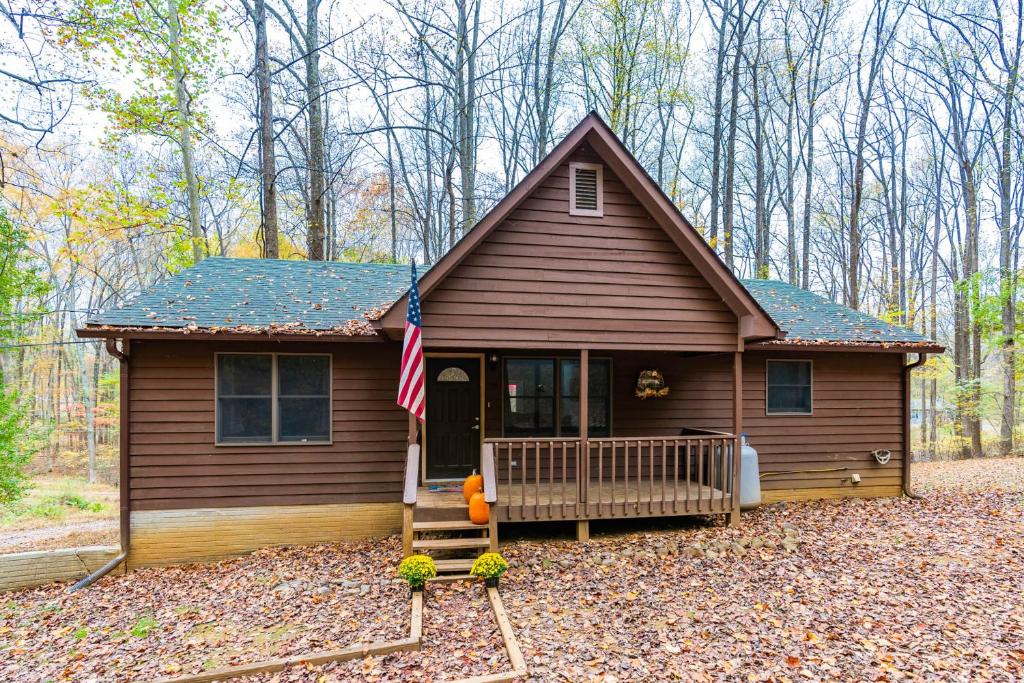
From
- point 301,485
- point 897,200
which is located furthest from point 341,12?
point 897,200

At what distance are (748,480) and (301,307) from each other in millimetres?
7201

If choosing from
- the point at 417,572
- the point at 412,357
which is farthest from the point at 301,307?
the point at 417,572

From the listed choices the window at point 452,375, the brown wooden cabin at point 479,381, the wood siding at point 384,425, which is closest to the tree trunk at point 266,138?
the brown wooden cabin at point 479,381

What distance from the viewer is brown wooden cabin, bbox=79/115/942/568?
6625mm

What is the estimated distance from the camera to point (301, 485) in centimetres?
738

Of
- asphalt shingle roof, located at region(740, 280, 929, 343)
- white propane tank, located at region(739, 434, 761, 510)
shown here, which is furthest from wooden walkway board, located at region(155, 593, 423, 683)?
asphalt shingle roof, located at region(740, 280, 929, 343)

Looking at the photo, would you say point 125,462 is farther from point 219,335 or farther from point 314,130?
point 314,130

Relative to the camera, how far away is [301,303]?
7.90m

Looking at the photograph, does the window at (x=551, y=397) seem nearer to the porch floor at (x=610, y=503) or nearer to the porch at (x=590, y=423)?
the porch at (x=590, y=423)

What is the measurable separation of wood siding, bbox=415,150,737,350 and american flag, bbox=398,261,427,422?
369 mm

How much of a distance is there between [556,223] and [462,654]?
501 cm

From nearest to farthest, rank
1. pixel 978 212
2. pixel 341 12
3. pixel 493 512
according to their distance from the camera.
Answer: pixel 493 512
pixel 341 12
pixel 978 212

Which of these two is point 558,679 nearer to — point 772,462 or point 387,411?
point 387,411

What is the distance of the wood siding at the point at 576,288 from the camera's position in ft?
21.5
